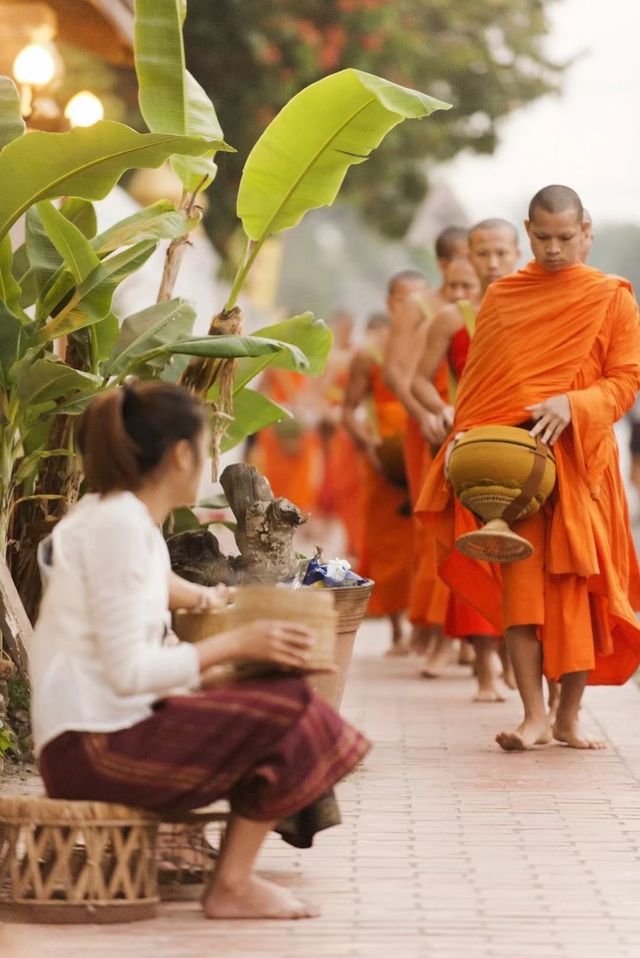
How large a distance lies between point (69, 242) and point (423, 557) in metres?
4.17

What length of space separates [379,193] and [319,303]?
56.9m

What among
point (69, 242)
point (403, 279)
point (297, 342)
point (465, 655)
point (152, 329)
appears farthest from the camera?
point (403, 279)

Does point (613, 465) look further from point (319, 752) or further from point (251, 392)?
point (319, 752)

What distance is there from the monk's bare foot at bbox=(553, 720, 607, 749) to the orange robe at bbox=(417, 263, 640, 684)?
0.25 metres

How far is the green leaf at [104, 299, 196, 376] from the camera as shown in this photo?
6.58 meters

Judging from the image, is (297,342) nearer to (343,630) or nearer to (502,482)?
(502,482)

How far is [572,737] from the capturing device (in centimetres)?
708

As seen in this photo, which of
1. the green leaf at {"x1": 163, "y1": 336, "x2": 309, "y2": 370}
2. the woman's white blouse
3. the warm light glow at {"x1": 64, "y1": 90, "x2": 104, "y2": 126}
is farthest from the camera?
the warm light glow at {"x1": 64, "y1": 90, "x2": 104, "y2": 126}

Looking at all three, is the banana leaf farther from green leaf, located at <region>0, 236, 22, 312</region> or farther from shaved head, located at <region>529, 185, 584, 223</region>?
shaved head, located at <region>529, 185, 584, 223</region>

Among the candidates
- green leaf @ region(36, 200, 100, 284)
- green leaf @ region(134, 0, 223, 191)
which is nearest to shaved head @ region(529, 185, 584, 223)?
green leaf @ region(134, 0, 223, 191)

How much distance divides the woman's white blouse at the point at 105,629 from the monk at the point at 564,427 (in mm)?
2836

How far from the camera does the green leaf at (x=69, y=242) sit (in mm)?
6051

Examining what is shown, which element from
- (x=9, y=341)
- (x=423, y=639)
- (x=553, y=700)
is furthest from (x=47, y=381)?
(x=423, y=639)

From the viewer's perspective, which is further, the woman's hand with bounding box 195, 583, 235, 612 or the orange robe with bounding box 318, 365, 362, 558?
the orange robe with bounding box 318, 365, 362, 558
